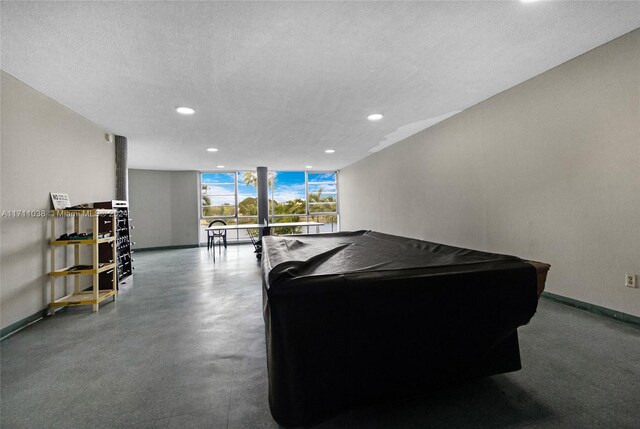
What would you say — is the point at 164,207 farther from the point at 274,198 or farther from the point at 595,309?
the point at 595,309

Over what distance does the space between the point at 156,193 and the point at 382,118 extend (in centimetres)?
751

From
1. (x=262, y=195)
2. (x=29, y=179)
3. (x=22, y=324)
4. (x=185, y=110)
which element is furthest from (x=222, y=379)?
(x=262, y=195)

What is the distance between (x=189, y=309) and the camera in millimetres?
3219

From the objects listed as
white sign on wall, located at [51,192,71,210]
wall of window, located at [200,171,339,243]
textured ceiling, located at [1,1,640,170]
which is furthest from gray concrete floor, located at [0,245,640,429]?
wall of window, located at [200,171,339,243]

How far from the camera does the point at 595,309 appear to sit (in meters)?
2.70

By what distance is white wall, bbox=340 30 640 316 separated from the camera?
2.45 metres

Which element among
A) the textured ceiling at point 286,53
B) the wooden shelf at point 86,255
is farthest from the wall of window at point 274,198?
the wooden shelf at point 86,255

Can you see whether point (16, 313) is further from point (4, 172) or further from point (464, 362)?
point (464, 362)

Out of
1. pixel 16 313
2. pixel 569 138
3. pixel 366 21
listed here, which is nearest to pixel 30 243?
pixel 16 313

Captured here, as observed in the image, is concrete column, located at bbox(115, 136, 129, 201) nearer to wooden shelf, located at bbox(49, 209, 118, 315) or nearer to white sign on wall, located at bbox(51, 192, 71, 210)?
wooden shelf, located at bbox(49, 209, 118, 315)

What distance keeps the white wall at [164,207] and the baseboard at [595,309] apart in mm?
8996

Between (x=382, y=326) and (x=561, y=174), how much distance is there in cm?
290

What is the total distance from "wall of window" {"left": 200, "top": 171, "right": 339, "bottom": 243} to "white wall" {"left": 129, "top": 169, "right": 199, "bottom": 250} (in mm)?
437

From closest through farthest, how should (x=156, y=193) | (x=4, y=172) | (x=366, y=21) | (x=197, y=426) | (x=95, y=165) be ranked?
(x=197, y=426) < (x=366, y=21) < (x=4, y=172) < (x=95, y=165) < (x=156, y=193)
